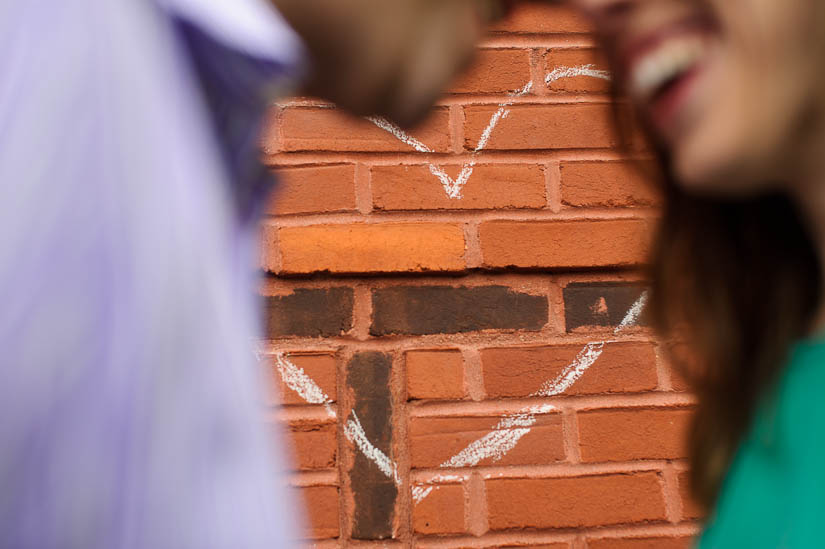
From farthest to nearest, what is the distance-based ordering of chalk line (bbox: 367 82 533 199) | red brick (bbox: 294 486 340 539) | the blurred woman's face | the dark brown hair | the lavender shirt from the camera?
chalk line (bbox: 367 82 533 199) < red brick (bbox: 294 486 340 539) < the dark brown hair < the blurred woman's face < the lavender shirt

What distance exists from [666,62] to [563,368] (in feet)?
2.02

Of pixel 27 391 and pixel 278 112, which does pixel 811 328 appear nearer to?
pixel 27 391

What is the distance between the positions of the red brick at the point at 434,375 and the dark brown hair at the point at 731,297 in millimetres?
364

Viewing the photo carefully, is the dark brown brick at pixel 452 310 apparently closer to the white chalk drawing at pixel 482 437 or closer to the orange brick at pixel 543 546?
the white chalk drawing at pixel 482 437

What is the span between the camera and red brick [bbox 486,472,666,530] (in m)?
1.08

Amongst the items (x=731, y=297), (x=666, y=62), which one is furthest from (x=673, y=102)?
(x=731, y=297)

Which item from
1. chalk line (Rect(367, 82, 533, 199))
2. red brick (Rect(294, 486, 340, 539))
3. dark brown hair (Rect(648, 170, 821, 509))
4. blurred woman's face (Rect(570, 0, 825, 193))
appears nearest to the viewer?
blurred woman's face (Rect(570, 0, 825, 193))

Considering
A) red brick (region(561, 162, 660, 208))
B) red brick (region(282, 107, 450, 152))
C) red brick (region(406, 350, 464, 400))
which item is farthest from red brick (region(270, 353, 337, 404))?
red brick (region(561, 162, 660, 208))

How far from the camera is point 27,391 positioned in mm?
289

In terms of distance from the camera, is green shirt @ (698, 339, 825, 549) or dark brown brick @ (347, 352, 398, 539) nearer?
green shirt @ (698, 339, 825, 549)

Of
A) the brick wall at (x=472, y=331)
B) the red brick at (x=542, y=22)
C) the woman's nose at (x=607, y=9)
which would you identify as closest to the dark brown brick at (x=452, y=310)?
the brick wall at (x=472, y=331)

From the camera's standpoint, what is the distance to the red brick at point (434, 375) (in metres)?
1.10

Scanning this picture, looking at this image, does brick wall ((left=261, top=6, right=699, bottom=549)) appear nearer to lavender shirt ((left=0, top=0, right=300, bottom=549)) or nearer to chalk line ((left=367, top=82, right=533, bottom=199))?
chalk line ((left=367, top=82, right=533, bottom=199))

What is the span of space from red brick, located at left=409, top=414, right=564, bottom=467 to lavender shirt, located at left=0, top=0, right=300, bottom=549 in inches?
30.1
